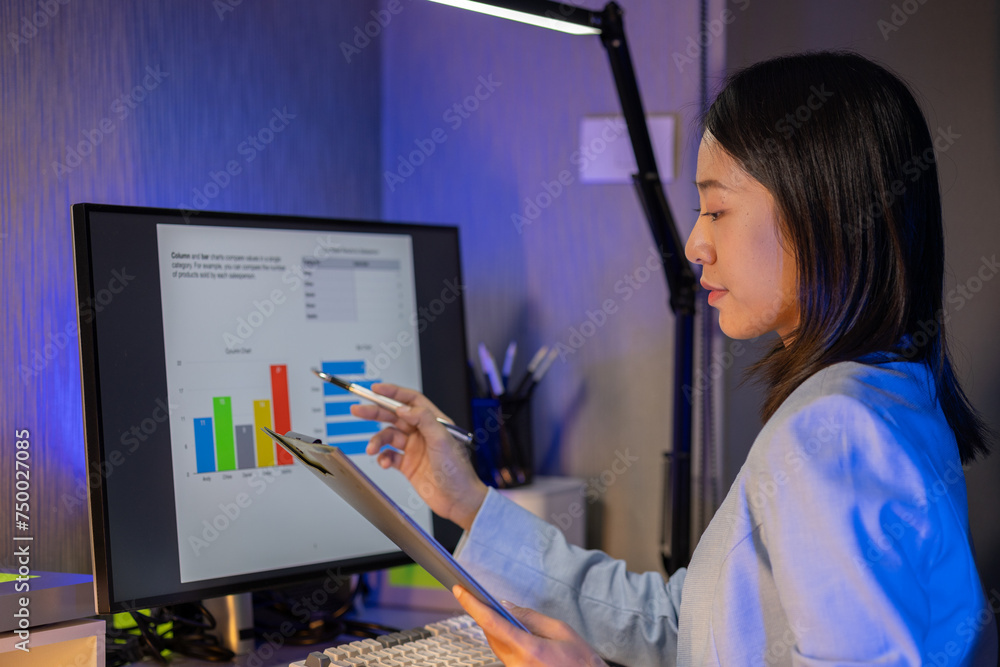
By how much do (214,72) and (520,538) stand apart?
0.69 metres

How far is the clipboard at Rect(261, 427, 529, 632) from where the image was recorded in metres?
0.67

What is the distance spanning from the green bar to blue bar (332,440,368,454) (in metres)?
0.13

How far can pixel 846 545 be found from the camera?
0.55 metres

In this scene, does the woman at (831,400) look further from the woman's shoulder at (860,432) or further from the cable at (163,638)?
the cable at (163,638)

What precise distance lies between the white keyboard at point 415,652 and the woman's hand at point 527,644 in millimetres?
81

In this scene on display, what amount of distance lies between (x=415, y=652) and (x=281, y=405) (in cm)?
30

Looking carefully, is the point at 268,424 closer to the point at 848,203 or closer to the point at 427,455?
the point at 427,455

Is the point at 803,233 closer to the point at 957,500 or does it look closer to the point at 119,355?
the point at 957,500

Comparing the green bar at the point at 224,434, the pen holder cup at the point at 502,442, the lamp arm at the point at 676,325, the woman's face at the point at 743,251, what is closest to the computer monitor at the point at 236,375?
the green bar at the point at 224,434

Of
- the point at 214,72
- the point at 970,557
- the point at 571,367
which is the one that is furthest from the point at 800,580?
the point at 214,72

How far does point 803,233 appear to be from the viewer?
663 mm

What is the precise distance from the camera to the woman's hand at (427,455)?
95 centimetres

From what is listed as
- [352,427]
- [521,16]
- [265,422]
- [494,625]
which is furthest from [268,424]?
[521,16]

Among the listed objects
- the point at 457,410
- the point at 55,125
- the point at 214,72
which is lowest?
the point at 457,410
